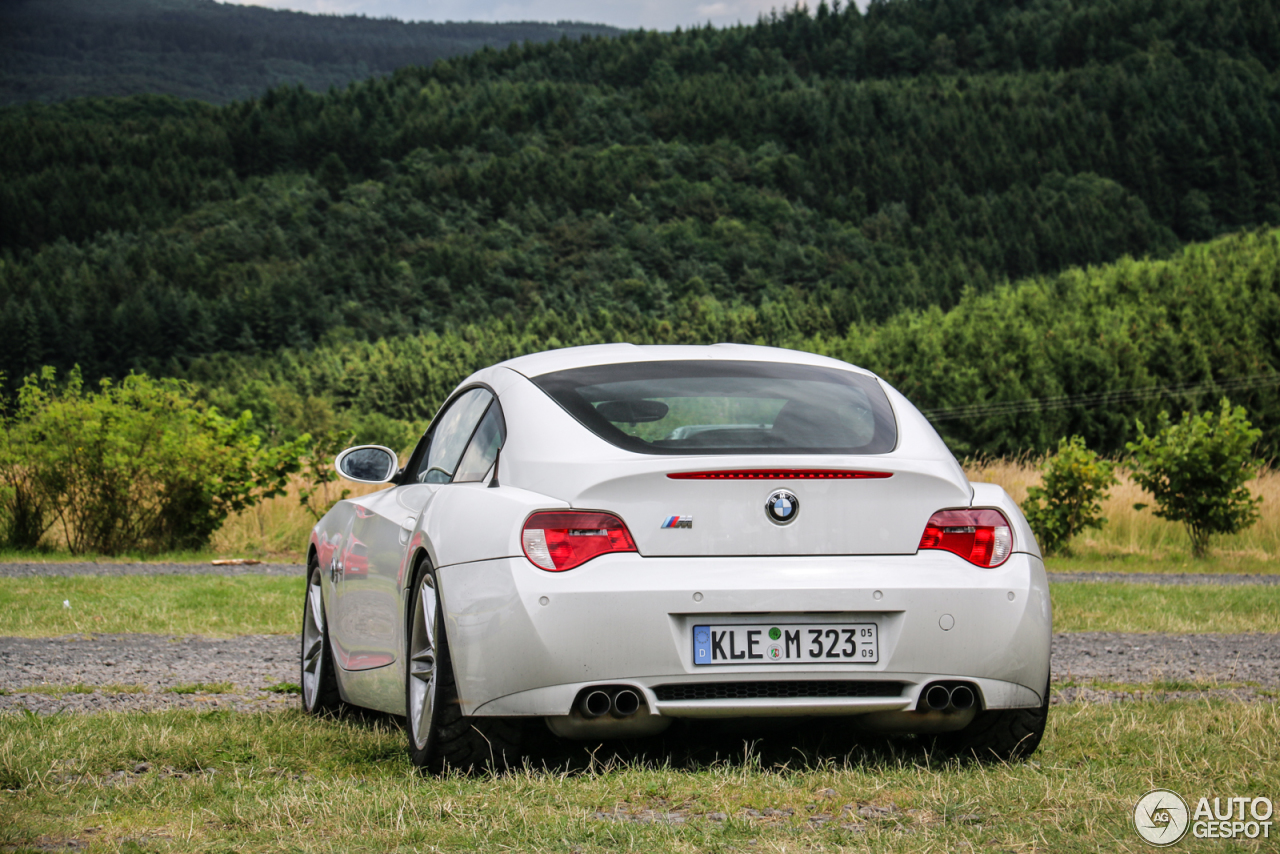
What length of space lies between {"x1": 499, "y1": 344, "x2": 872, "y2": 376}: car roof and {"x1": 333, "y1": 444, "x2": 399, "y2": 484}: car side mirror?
2.87 feet

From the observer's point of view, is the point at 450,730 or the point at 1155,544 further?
the point at 1155,544

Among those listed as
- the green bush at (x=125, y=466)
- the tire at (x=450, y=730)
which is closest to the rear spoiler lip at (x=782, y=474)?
the tire at (x=450, y=730)

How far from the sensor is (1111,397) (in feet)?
137

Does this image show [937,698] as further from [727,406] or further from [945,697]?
[727,406]

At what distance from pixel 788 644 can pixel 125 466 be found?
45.8 feet

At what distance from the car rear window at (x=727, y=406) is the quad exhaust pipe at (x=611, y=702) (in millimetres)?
747

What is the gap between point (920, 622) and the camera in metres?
4.27

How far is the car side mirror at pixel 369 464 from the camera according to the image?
589 centimetres

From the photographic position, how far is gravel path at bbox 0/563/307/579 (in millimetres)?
14426

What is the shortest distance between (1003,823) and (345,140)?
582 ft

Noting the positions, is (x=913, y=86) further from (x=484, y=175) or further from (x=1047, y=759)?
(x=1047, y=759)

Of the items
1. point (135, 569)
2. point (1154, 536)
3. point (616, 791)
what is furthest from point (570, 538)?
point (1154, 536)

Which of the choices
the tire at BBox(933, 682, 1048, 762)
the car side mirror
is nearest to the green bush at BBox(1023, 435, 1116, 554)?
the car side mirror

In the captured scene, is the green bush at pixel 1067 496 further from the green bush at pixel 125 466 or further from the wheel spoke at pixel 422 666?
the wheel spoke at pixel 422 666
